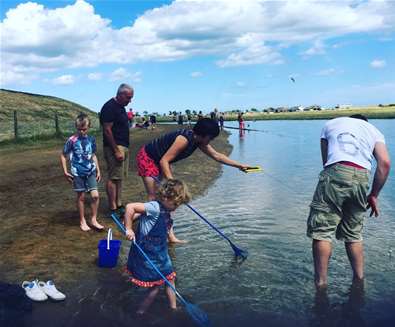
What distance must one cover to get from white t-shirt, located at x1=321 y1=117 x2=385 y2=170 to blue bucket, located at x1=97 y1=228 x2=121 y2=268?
8.34ft

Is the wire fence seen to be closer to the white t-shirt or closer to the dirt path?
the dirt path

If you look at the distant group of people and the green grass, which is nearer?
the distant group of people

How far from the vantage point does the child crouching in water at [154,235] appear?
4375mm

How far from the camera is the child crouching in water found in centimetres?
438

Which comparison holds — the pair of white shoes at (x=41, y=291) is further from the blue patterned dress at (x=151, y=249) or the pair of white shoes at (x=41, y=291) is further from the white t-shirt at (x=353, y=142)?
the white t-shirt at (x=353, y=142)

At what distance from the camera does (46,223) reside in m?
7.39

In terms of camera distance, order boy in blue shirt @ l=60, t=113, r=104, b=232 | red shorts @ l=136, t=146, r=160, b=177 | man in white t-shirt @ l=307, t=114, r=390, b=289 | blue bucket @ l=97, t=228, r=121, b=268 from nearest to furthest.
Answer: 1. man in white t-shirt @ l=307, t=114, r=390, b=289
2. blue bucket @ l=97, t=228, r=121, b=268
3. red shorts @ l=136, t=146, r=160, b=177
4. boy in blue shirt @ l=60, t=113, r=104, b=232

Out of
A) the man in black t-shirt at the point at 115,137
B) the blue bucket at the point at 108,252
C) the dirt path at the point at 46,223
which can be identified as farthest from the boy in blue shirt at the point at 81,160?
the blue bucket at the point at 108,252

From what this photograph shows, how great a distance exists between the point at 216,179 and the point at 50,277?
348 inches

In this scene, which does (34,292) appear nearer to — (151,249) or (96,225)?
(151,249)

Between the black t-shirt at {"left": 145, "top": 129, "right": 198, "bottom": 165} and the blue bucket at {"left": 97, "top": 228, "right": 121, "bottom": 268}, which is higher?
the black t-shirt at {"left": 145, "top": 129, "right": 198, "bottom": 165}

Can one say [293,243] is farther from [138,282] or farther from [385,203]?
[385,203]

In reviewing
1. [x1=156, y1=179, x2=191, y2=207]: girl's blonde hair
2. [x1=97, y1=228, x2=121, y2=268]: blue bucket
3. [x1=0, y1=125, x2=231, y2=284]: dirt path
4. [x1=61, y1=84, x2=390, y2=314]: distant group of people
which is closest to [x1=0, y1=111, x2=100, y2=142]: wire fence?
[x1=0, y1=125, x2=231, y2=284]: dirt path

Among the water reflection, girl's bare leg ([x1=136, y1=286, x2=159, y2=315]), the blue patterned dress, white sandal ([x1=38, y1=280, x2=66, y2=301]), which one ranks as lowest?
the water reflection
